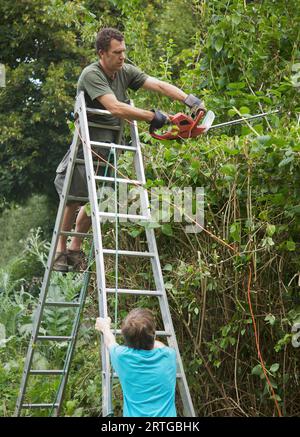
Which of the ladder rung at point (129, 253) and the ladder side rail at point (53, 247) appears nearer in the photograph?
the ladder rung at point (129, 253)

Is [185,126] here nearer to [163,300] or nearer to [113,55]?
[113,55]

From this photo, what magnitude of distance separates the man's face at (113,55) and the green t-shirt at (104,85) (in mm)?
80

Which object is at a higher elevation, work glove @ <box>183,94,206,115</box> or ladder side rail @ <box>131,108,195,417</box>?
work glove @ <box>183,94,206,115</box>

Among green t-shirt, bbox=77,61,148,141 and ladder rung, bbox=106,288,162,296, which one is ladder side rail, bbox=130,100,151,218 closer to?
green t-shirt, bbox=77,61,148,141

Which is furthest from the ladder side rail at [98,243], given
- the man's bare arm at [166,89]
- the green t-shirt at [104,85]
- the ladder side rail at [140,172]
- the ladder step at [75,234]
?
the ladder step at [75,234]

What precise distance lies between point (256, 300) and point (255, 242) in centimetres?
37

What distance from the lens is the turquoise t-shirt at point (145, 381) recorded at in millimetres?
4547

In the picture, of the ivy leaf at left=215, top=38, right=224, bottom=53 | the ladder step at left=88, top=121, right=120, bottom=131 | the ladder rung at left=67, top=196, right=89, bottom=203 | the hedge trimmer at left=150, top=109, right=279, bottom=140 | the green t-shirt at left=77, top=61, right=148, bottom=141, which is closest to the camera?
the hedge trimmer at left=150, top=109, right=279, bottom=140

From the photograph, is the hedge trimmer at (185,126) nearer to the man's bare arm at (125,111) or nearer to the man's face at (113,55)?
the man's bare arm at (125,111)

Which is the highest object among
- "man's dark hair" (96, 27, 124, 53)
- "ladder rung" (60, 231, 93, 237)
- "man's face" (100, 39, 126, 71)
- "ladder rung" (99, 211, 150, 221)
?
"man's dark hair" (96, 27, 124, 53)

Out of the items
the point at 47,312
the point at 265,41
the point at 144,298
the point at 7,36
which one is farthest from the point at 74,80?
the point at 144,298

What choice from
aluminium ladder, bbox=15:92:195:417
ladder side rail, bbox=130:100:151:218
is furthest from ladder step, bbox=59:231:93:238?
ladder side rail, bbox=130:100:151:218

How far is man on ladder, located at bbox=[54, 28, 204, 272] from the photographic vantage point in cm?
577

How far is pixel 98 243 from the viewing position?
17.8ft
